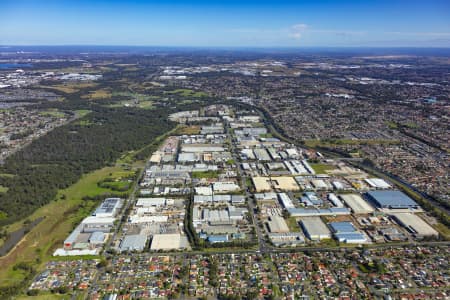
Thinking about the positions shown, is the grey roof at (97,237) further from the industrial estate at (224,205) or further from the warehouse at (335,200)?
the warehouse at (335,200)

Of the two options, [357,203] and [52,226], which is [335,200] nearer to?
[357,203]

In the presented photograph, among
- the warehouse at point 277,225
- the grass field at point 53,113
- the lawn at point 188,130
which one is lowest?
the warehouse at point 277,225

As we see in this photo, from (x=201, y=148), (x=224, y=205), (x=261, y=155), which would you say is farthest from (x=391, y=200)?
(x=201, y=148)

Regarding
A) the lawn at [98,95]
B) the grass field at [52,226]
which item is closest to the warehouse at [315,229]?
the grass field at [52,226]

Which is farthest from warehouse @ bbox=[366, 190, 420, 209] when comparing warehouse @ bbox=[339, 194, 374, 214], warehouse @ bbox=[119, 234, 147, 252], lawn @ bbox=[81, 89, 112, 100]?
lawn @ bbox=[81, 89, 112, 100]

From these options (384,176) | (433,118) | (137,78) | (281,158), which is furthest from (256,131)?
(137,78)
